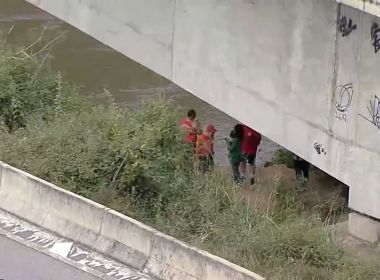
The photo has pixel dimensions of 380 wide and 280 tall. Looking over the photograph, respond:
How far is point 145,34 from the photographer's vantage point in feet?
43.0

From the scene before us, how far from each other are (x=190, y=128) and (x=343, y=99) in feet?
9.25

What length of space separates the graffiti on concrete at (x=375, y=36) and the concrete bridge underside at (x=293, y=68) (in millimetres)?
11

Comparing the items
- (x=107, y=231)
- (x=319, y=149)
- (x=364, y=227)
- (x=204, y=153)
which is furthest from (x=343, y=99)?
(x=107, y=231)

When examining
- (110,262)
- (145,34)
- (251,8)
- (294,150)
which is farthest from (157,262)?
(145,34)

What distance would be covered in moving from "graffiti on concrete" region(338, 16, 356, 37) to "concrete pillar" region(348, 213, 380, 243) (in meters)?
2.30

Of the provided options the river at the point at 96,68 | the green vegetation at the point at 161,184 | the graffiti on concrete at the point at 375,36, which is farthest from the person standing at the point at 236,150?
the graffiti on concrete at the point at 375,36

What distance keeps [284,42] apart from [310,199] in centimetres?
265

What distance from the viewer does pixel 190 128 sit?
504 inches

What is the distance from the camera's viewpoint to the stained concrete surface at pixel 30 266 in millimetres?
9367

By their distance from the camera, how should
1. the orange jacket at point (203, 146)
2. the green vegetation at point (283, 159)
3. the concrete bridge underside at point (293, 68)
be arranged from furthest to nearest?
the green vegetation at point (283, 159), the orange jacket at point (203, 146), the concrete bridge underside at point (293, 68)

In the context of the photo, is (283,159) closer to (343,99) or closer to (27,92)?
(343,99)

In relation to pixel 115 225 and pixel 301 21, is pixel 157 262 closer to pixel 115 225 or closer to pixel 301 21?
pixel 115 225

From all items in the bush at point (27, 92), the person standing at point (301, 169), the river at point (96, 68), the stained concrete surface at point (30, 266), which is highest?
the river at point (96, 68)

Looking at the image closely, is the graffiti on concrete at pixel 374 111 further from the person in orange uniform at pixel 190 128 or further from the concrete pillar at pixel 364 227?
the person in orange uniform at pixel 190 128
